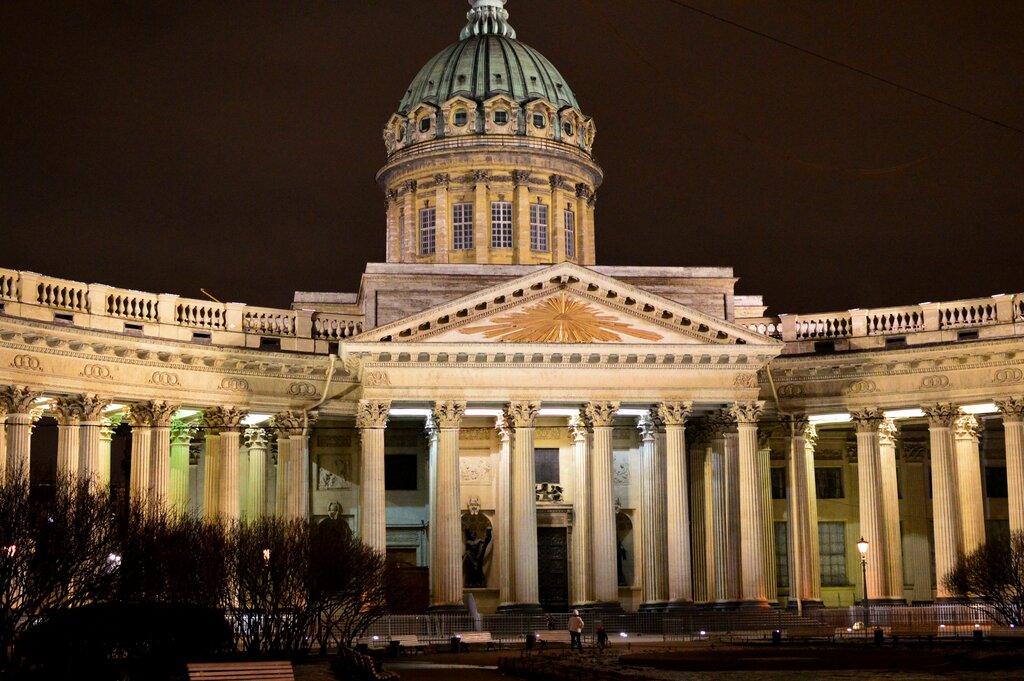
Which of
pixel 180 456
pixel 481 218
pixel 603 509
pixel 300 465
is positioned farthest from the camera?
pixel 481 218

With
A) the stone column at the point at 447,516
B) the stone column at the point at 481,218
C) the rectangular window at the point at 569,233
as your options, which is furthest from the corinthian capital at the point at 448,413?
the rectangular window at the point at 569,233

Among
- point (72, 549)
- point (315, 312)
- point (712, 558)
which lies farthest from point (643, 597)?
point (72, 549)

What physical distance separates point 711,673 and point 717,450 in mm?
27506

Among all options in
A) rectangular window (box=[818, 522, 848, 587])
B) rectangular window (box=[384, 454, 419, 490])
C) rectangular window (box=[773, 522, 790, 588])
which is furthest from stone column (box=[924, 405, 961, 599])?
rectangular window (box=[384, 454, 419, 490])

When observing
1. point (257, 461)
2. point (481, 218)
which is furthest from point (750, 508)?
point (481, 218)

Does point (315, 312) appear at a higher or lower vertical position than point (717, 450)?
higher

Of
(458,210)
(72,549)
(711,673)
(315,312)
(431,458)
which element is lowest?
(711,673)

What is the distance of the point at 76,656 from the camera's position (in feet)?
118

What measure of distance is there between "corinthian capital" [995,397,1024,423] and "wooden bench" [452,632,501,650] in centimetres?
2128

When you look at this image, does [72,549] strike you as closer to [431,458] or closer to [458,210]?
[431,458]

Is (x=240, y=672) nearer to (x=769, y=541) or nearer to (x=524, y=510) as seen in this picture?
(x=524, y=510)

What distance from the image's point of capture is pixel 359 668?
120ft

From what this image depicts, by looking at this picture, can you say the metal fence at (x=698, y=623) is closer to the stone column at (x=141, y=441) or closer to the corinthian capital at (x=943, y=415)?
the corinthian capital at (x=943, y=415)

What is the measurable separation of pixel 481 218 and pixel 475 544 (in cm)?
1882
